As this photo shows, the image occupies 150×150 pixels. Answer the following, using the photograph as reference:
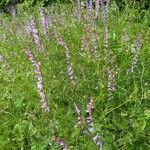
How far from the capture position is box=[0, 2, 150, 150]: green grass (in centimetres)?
301

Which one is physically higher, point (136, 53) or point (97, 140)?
point (136, 53)

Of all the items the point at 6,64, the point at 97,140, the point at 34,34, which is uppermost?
the point at 34,34

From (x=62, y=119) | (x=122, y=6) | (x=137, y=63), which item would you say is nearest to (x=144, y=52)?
(x=137, y=63)

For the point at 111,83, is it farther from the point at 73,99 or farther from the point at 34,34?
the point at 34,34

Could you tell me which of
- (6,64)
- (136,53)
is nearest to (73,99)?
(136,53)

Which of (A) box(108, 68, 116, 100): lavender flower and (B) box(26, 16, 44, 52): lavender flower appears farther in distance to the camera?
(B) box(26, 16, 44, 52): lavender flower

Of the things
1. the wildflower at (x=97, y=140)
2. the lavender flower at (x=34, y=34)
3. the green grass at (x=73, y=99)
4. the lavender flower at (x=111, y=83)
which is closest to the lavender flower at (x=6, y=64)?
the green grass at (x=73, y=99)

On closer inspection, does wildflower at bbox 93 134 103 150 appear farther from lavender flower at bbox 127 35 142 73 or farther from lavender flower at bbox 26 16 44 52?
lavender flower at bbox 26 16 44 52

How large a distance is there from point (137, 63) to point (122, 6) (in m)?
2.11

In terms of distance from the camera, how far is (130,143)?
2.91 metres

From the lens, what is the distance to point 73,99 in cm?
326

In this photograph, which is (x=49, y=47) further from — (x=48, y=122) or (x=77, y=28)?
(x=48, y=122)

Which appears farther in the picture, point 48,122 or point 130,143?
point 48,122

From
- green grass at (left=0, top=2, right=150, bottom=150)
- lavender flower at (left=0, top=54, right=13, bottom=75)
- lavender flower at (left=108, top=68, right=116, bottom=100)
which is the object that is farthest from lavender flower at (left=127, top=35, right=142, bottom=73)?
lavender flower at (left=0, top=54, right=13, bottom=75)
